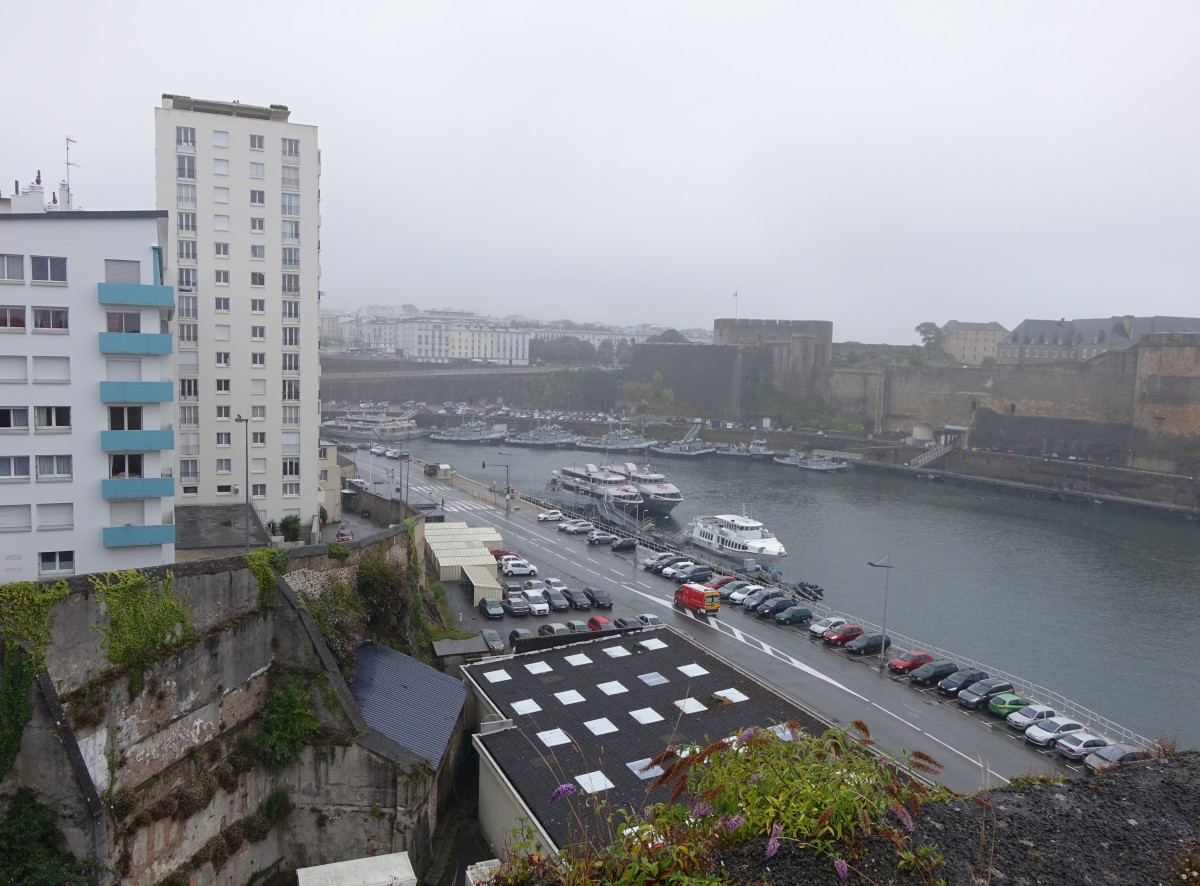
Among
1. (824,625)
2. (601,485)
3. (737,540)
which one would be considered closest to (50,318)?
(824,625)

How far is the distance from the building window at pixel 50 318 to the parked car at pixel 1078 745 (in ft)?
48.6

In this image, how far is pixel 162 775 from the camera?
8016 mm

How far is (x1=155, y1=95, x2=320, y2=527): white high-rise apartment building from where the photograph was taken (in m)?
18.2

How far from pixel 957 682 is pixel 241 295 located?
52.1 feet

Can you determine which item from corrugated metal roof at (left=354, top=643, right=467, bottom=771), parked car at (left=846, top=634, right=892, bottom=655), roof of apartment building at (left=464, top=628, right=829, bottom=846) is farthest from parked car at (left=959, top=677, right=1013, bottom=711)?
corrugated metal roof at (left=354, top=643, right=467, bottom=771)

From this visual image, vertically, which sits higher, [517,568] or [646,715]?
[646,715]

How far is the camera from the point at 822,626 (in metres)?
16.7

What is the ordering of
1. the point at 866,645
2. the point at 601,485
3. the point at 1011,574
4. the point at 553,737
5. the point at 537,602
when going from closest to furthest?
the point at 553,737 < the point at 866,645 < the point at 537,602 < the point at 1011,574 < the point at 601,485

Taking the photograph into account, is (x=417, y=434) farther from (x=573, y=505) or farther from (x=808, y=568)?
(x=808, y=568)

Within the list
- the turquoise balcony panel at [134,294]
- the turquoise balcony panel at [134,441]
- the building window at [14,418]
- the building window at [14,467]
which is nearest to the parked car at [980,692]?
the turquoise balcony panel at [134,441]

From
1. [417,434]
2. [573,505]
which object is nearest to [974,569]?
[573,505]

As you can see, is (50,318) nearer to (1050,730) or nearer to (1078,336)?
(1050,730)

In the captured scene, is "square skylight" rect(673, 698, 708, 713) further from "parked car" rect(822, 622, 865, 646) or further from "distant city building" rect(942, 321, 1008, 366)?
"distant city building" rect(942, 321, 1008, 366)

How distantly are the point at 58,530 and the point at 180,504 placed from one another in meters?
6.61
